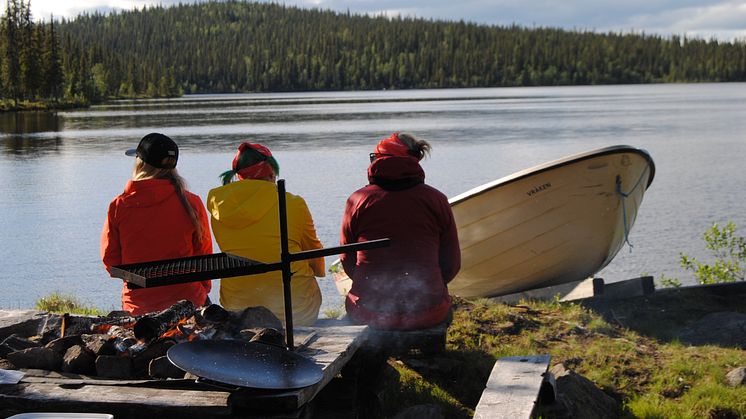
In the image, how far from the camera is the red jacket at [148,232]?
5.45 meters

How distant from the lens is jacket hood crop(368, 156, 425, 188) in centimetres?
559

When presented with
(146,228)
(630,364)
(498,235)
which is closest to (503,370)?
(630,364)

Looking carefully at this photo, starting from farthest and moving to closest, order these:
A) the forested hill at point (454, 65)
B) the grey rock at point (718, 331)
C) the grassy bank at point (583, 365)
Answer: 1. the forested hill at point (454, 65)
2. the grey rock at point (718, 331)
3. the grassy bank at point (583, 365)

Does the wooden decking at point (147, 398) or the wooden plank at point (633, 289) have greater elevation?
the wooden decking at point (147, 398)

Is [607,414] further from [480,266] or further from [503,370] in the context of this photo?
[480,266]

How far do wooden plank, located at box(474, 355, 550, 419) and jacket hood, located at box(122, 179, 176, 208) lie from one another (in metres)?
2.25

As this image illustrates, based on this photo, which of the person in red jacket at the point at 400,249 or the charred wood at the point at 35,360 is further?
the person in red jacket at the point at 400,249

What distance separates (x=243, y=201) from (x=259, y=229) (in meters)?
0.22

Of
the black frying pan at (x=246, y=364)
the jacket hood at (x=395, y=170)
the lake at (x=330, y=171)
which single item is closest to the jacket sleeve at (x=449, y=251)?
the jacket hood at (x=395, y=170)

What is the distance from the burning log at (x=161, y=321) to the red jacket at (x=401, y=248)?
140 cm

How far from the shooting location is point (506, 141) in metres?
31.2

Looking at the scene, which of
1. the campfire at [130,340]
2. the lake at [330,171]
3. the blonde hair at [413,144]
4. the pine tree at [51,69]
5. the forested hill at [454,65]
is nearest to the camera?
the campfire at [130,340]

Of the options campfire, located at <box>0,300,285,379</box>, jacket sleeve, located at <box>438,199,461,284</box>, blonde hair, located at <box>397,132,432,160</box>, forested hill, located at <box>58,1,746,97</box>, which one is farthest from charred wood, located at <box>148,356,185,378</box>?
forested hill, located at <box>58,1,746,97</box>

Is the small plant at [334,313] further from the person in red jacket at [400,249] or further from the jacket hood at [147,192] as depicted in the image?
the jacket hood at [147,192]
